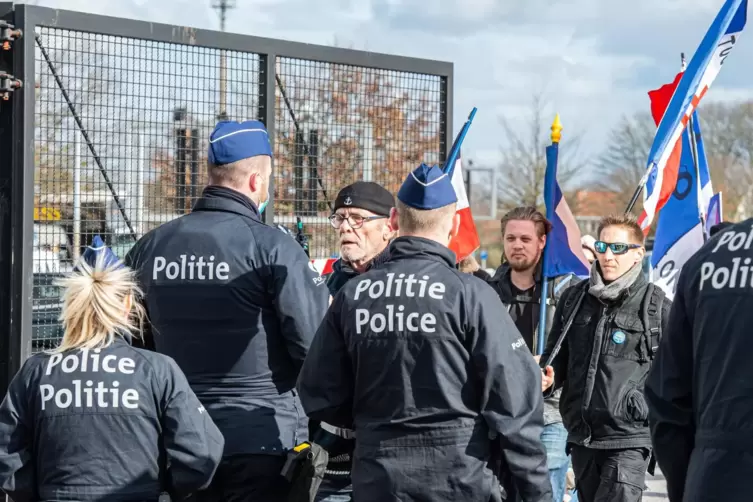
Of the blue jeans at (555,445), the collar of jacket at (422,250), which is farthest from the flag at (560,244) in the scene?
the collar of jacket at (422,250)

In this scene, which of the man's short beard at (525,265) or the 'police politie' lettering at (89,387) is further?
the man's short beard at (525,265)

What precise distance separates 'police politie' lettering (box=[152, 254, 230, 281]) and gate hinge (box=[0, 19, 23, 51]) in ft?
6.44

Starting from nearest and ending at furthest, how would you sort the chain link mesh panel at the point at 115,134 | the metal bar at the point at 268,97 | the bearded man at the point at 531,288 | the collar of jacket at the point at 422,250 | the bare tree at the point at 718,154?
the collar of jacket at the point at 422,250, the chain link mesh panel at the point at 115,134, the bearded man at the point at 531,288, the metal bar at the point at 268,97, the bare tree at the point at 718,154

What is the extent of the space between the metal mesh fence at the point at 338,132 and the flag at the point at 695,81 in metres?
1.75

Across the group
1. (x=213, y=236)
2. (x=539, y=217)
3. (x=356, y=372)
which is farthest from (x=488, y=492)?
(x=539, y=217)

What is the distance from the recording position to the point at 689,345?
3570 mm

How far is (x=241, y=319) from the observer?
4.55m

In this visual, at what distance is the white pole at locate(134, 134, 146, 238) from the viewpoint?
6.66 meters

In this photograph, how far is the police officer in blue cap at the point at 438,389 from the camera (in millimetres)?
3877

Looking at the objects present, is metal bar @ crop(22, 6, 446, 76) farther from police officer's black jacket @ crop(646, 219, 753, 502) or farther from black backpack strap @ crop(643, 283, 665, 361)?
police officer's black jacket @ crop(646, 219, 753, 502)

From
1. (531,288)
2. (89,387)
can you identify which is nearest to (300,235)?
(531,288)

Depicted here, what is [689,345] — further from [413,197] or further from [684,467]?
[413,197]

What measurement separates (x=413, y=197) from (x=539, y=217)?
2.62 metres

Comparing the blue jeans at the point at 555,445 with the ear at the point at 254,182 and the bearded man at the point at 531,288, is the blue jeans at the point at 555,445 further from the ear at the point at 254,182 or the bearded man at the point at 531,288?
the ear at the point at 254,182
